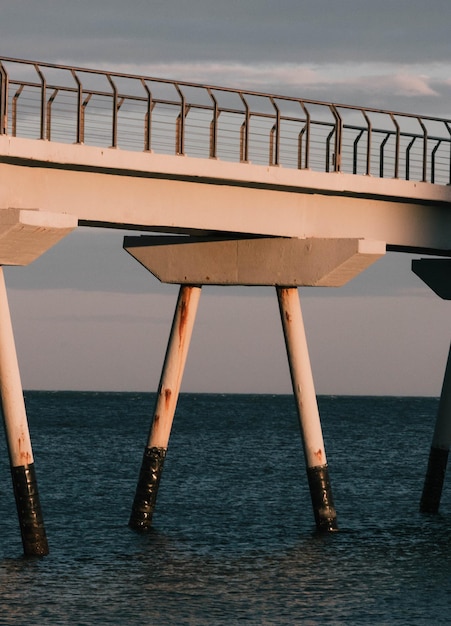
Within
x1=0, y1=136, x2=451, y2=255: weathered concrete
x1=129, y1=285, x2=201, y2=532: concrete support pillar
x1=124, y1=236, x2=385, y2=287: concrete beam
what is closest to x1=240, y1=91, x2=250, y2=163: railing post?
x1=0, y1=136, x2=451, y2=255: weathered concrete

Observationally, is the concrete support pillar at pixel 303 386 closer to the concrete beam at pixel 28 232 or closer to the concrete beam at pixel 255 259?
the concrete beam at pixel 255 259

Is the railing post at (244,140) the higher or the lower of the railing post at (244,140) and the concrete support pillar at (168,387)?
the higher

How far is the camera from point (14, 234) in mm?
30422

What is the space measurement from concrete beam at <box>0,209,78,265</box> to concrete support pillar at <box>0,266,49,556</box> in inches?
29.0

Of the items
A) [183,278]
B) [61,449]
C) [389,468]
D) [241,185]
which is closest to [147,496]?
[183,278]

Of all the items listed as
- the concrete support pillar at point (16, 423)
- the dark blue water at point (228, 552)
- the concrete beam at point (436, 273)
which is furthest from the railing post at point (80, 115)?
the concrete beam at point (436, 273)

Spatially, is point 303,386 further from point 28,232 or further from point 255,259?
point 28,232

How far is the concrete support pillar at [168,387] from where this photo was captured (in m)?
38.4

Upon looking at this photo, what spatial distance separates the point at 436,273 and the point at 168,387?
32.2 ft

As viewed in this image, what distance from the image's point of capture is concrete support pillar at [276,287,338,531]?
37469 mm

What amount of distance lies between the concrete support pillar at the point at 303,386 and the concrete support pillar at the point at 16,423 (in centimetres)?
795

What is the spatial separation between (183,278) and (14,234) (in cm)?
883

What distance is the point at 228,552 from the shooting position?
37.5 m

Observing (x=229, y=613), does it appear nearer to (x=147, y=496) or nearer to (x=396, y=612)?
(x=396, y=612)
